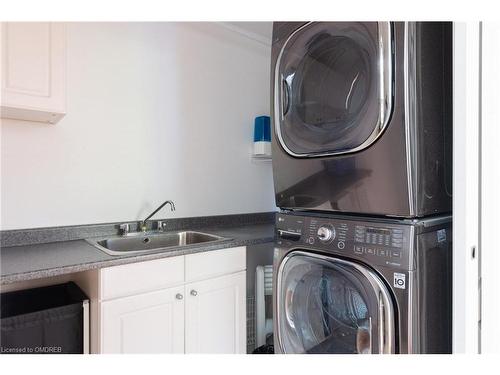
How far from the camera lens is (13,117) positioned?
1.61 m

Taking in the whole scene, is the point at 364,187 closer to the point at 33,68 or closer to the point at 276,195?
the point at 276,195

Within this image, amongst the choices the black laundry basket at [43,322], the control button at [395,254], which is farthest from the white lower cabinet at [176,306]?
the control button at [395,254]

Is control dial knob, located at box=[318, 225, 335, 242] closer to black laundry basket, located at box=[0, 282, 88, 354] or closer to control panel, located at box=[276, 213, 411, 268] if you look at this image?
control panel, located at box=[276, 213, 411, 268]

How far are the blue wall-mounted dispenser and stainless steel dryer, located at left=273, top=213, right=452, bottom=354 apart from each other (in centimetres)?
109

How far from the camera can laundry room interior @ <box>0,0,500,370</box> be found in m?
1.03

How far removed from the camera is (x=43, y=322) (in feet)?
4.32

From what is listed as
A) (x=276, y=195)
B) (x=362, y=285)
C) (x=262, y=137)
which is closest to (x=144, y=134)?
(x=262, y=137)

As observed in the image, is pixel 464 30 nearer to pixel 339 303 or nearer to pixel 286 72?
pixel 286 72

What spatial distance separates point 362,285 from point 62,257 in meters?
1.31

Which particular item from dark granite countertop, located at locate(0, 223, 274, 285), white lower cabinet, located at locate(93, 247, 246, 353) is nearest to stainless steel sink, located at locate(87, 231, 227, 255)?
dark granite countertop, located at locate(0, 223, 274, 285)

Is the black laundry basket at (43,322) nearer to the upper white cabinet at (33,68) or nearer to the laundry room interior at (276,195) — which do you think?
the laundry room interior at (276,195)

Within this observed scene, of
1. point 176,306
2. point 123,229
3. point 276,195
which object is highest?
point 276,195
